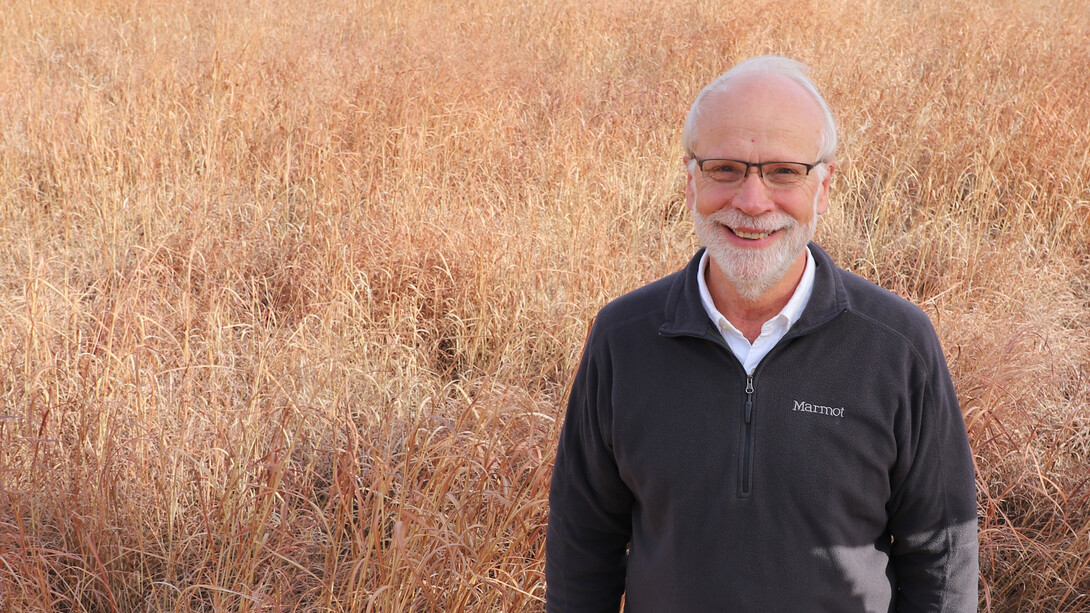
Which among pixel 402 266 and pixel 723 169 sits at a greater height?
pixel 723 169

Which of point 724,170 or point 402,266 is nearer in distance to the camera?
point 724,170

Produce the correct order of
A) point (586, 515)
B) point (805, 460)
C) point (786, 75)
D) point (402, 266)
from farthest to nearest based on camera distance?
point (402, 266) < point (586, 515) < point (786, 75) < point (805, 460)

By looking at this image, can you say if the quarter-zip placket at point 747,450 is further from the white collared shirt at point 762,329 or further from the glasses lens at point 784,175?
the glasses lens at point 784,175

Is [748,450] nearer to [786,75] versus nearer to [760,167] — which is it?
[760,167]

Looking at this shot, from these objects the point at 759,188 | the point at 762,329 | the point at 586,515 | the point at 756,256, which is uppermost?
the point at 759,188

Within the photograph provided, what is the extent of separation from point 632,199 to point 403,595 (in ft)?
8.80

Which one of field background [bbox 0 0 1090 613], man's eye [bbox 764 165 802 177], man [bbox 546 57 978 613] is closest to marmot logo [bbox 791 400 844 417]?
man [bbox 546 57 978 613]

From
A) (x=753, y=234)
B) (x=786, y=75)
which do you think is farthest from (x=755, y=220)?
(x=786, y=75)

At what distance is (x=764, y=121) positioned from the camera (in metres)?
1.48

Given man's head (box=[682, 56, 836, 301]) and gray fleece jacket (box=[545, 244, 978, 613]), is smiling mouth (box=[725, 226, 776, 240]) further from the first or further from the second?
gray fleece jacket (box=[545, 244, 978, 613])

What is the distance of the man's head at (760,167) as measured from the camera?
1486 mm

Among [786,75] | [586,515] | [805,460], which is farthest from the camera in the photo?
[586,515]

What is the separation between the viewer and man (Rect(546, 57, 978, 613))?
143 centimetres

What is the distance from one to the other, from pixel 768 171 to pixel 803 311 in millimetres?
247
